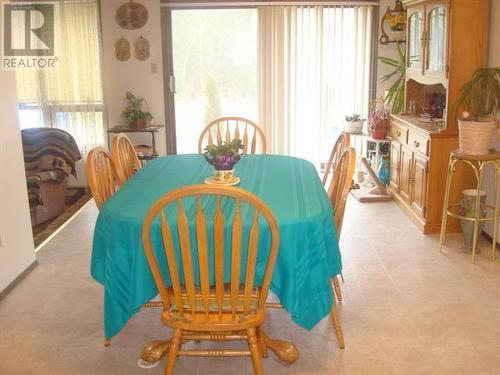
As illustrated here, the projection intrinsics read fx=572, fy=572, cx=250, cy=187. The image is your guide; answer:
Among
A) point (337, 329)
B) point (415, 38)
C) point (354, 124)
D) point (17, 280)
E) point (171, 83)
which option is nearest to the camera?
point (337, 329)

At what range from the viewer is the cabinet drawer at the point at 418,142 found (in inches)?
169

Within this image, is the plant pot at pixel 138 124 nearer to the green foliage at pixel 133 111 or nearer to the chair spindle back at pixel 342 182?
the green foliage at pixel 133 111

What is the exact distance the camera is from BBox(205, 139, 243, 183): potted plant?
2.83m

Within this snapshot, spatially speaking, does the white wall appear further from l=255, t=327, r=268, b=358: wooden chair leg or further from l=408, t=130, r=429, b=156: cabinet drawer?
l=408, t=130, r=429, b=156: cabinet drawer

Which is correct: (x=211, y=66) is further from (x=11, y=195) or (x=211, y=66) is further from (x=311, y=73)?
(x=11, y=195)

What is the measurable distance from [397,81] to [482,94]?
6.88ft

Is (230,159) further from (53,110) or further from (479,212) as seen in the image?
(53,110)

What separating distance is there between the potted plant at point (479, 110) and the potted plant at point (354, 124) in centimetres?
206

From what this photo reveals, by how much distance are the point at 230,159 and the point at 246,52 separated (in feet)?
12.5

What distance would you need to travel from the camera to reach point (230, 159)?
2865mm

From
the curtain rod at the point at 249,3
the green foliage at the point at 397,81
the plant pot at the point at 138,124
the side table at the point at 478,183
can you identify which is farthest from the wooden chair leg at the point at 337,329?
the curtain rod at the point at 249,3

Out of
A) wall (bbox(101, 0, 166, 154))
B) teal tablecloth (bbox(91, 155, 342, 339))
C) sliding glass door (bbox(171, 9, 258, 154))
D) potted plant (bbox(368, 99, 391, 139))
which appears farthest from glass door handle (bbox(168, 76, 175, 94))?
teal tablecloth (bbox(91, 155, 342, 339))

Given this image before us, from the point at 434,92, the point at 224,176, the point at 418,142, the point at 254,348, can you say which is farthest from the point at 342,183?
the point at 434,92

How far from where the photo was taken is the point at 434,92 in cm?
518
